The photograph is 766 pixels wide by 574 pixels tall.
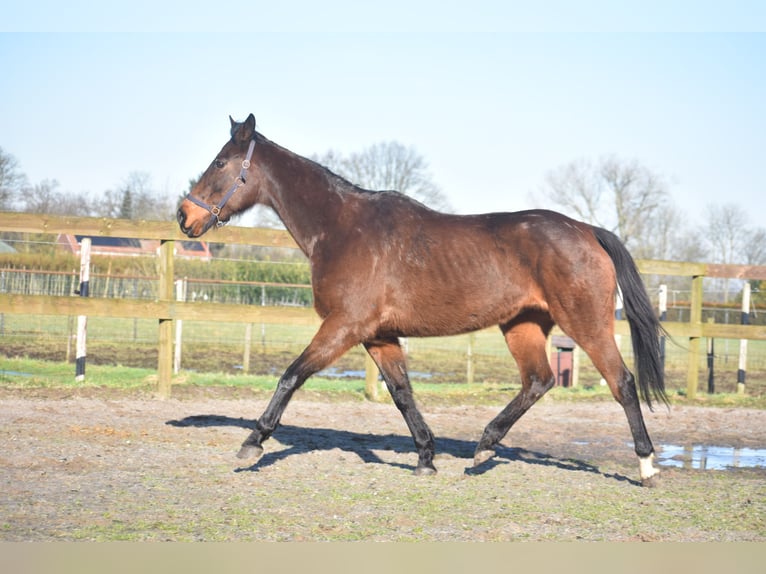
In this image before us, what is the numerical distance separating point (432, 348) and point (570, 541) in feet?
56.2

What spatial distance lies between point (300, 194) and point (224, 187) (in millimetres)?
589

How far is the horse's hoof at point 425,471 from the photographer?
18.5 ft

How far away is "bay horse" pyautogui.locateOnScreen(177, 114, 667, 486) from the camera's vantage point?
556cm

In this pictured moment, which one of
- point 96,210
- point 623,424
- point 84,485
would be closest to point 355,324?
point 84,485

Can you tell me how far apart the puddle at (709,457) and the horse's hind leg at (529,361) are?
132 cm

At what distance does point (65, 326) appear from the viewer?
16.5 metres

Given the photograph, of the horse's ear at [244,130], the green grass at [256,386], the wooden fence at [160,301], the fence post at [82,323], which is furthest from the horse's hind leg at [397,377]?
the fence post at [82,323]

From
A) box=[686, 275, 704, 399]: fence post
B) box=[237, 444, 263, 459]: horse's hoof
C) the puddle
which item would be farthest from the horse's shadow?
box=[686, 275, 704, 399]: fence post

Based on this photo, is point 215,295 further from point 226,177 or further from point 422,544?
point 422,544

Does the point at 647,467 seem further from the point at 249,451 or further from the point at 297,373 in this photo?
the point at 249,451

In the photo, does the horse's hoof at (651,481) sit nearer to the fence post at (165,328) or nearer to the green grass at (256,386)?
the green grass at (256,386)

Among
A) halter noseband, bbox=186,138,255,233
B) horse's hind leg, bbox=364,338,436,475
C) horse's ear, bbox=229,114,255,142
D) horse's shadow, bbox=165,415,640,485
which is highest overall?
horse's ear, bbox=229,114,255,142

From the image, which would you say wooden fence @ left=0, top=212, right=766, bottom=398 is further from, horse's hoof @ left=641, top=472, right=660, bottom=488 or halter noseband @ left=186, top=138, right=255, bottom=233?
horse's hoof @ left=641, top=472, right=660, bottom=488

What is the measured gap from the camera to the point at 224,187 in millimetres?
6102
